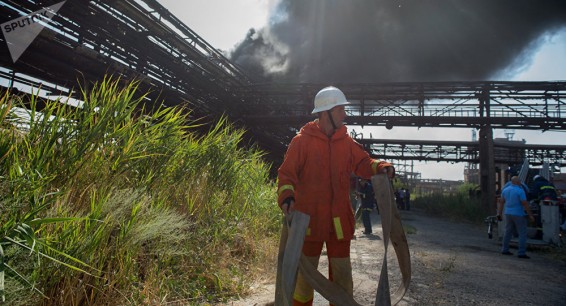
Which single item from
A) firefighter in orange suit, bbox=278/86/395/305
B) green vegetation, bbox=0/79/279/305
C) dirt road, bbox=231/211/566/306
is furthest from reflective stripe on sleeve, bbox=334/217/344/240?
green vegetation, bbox=0/79/279/305

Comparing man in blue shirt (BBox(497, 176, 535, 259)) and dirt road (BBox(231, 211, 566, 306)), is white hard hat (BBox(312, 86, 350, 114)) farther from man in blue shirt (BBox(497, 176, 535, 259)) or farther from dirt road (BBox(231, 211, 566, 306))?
man in blue shirt (BBox(497, 176, 535, 259))

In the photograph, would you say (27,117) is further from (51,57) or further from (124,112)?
(51,57)

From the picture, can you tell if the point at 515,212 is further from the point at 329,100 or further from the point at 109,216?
the point at 109,216

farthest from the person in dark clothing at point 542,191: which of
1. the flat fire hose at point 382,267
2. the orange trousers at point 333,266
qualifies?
the orange trousers at point 333,266

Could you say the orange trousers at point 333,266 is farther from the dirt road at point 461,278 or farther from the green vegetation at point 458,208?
the green vegetation at point 458,208

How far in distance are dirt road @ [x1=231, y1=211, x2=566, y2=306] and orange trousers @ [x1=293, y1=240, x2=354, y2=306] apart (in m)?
0.65

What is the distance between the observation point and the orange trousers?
2.26 meters

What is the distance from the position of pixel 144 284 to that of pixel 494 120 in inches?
618

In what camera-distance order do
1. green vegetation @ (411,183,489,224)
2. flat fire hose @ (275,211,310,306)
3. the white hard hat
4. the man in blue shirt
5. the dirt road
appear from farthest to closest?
green vegetation @ (411,183,489,224) → the man in blue shirt → the dirt road → the white hard hat → flat fire hose @ (275,211,310,306)

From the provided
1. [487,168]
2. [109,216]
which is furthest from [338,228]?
[487,168]

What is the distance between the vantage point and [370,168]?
8.18 ft

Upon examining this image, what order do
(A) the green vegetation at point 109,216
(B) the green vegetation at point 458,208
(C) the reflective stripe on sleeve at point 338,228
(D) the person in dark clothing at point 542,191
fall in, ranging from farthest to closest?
(B) the green vegetation at point 458,208
(D) the person in dark clothing at point 542,191
(C) the reflective stripe on sleeve at point 338,228
(A) the green vegetation at point 109,216

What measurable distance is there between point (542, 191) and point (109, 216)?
29.9 ft

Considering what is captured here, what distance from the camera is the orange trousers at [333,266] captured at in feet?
7.41
